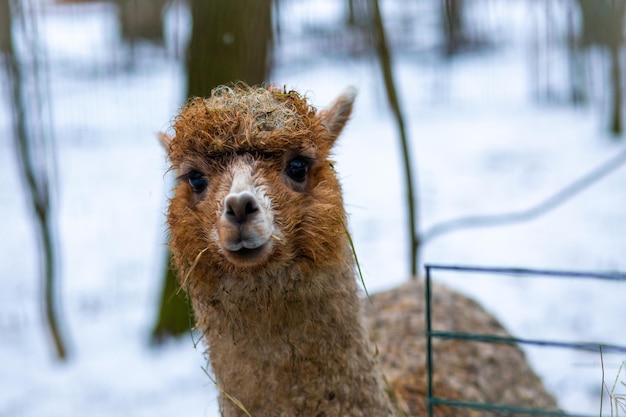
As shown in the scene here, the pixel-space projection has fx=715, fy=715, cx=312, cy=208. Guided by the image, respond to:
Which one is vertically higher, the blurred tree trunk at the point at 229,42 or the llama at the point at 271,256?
the blurred tree trunk at the point at 229,42

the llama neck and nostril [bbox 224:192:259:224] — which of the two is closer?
nostril [bbox 224:192:259:224]

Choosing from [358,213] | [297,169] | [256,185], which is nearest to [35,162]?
[358,213]

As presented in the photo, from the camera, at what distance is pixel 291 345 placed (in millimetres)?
2551

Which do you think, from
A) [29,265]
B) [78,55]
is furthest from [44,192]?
[78,55]

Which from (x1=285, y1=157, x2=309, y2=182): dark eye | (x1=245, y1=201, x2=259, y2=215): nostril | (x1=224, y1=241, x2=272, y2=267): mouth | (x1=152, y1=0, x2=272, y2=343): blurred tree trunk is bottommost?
(x1=224, y1=241, x2=272, y2=267): mouth

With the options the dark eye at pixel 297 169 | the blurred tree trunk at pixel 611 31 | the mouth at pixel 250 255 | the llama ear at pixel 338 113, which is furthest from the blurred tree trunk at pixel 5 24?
the blurred tree trunk at pixel 611 31

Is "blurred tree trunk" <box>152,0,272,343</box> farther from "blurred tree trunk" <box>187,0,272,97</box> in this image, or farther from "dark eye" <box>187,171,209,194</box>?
"dark eye" <box>187,171,209,194</box>

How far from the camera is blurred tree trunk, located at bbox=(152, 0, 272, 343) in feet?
16.9

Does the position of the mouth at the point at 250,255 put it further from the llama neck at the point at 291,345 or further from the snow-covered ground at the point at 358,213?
the snow-covered ground at the point at 358,213

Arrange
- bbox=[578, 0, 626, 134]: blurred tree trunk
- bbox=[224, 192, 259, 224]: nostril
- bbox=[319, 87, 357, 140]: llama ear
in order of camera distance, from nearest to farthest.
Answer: bbox=[224, 192, 259, 224]: nostril
bbox=[319, 87, 357, 140]: llama ear
bbox=[578, 0, 626, 134]: blurred tree trunk

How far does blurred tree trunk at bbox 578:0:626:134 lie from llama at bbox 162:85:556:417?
23.2ft

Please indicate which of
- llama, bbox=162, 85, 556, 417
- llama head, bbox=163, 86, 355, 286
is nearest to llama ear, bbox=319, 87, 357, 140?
llama, bbox=162, 85, 556, 417

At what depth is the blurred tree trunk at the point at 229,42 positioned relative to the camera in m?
5.14

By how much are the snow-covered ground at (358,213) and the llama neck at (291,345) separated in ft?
3.14
